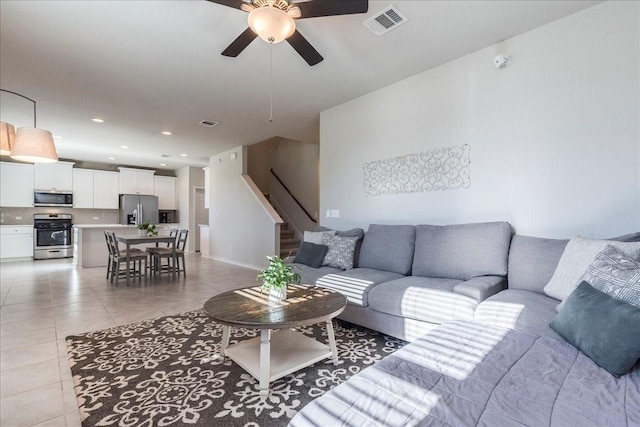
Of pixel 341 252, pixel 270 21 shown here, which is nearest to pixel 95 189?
pixel 341 252

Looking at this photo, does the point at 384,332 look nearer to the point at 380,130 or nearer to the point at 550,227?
the point at 550,227

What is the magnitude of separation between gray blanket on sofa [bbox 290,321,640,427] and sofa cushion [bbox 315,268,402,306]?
4.04 feet

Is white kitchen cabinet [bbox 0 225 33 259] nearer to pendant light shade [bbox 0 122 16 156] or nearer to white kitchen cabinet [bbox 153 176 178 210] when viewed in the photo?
white kitchen cabinet [bbox 153 176 178 210]

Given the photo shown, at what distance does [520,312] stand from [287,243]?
5.49 metres

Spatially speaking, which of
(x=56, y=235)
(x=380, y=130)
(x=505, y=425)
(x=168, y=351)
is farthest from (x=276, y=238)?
(x=56, y=235)

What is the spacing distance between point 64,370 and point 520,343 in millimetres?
3001

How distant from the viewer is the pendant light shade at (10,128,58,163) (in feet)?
8.09

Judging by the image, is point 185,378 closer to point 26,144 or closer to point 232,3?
point 26,144

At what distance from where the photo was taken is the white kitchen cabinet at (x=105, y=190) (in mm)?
8742

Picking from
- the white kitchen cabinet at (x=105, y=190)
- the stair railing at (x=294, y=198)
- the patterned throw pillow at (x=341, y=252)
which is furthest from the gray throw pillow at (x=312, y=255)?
the white kitchen cabinet at (x=105, y=190)

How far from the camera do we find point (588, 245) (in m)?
1.99

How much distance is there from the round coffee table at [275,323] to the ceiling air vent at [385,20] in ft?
7.58

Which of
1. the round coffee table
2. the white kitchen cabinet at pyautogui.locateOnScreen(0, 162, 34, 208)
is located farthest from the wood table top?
the white kitchen cabinet at pyautogui.locateOnScreen(0, 162, 34, 208)

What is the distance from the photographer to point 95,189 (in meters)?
8.72
